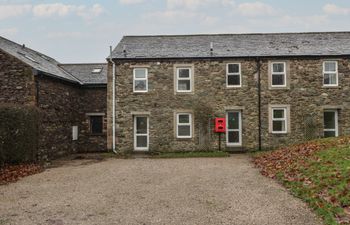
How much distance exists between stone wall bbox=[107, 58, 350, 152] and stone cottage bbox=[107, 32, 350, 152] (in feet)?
0.18

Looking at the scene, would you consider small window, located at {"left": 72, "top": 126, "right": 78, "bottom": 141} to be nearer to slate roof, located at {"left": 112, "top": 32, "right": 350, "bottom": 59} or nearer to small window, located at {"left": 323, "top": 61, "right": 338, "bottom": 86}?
slate roof, located at {"left": 112, "top": 32, "right": 350, "bottom": 59}

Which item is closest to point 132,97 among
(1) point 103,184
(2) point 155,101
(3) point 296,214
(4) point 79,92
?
(2) point 155,101

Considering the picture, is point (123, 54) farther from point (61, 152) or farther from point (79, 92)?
point (61, 152)

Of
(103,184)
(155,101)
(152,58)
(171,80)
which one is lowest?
(103,184)

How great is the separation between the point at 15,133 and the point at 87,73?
1049cm

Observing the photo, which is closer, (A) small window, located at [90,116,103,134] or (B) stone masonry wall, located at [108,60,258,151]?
(B) stone masonry wall, located at [108,60,258,151]

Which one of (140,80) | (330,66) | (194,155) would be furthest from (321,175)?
Result: (140,80)

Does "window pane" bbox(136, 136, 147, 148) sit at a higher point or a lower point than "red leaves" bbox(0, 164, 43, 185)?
higher

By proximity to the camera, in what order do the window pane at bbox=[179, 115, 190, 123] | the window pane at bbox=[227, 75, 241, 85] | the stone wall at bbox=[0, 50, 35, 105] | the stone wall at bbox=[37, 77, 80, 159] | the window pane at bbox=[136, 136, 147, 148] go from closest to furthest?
1. the stone wall at bbox=[0, 50, 35, 105]
2. the stone wall at bbox=[37, 77, 80, 159]
3. the window pane at bbox=[179, 115, 190, 123]
4. the window pane at bbox=[227, 75, 241, 85]
5. the window pane at bbox=[136, 136, 147, 148]

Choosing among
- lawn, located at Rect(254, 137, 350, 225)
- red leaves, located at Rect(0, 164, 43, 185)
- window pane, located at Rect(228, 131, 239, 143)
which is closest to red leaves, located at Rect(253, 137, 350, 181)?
lawn, located at Rect(254, 137, 350, 225)

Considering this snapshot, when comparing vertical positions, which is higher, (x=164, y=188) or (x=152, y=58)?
(x=152, y=58)

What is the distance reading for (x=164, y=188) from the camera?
31.8 ft

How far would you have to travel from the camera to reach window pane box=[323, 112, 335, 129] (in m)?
19.7

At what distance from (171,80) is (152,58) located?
69.3 inches
